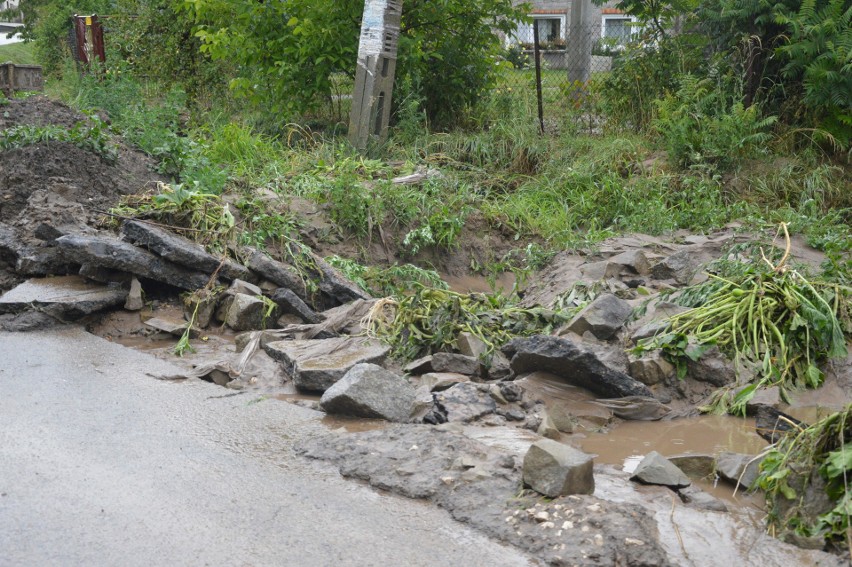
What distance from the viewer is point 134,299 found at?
6891 mm

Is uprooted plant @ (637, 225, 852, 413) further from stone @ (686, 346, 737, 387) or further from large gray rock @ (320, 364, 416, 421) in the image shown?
large gray rock @ (320, 364, 416, 421)

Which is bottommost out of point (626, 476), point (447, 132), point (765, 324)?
point (626, 476)

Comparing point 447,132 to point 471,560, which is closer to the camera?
point 471,560

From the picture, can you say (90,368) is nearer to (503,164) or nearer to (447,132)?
(503,164)

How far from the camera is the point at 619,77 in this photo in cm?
1237

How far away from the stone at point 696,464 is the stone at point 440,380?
1452 mm

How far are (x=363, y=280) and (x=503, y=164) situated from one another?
12.6 feet

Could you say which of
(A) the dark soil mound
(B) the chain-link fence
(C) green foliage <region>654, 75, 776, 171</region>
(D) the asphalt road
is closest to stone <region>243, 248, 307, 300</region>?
(A) the dark soil mound

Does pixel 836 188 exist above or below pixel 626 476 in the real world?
above

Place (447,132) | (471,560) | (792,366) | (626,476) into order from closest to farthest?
1. (471,560)
2. (626,476)
3. (792,366)
4. (447,132)

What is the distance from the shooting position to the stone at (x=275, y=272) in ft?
23.6

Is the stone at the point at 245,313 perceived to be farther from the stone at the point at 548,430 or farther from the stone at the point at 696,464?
the stone at the point at 696,464

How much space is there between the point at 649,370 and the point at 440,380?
1258 millimetres

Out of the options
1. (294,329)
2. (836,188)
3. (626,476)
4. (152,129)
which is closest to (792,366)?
(626,476)
